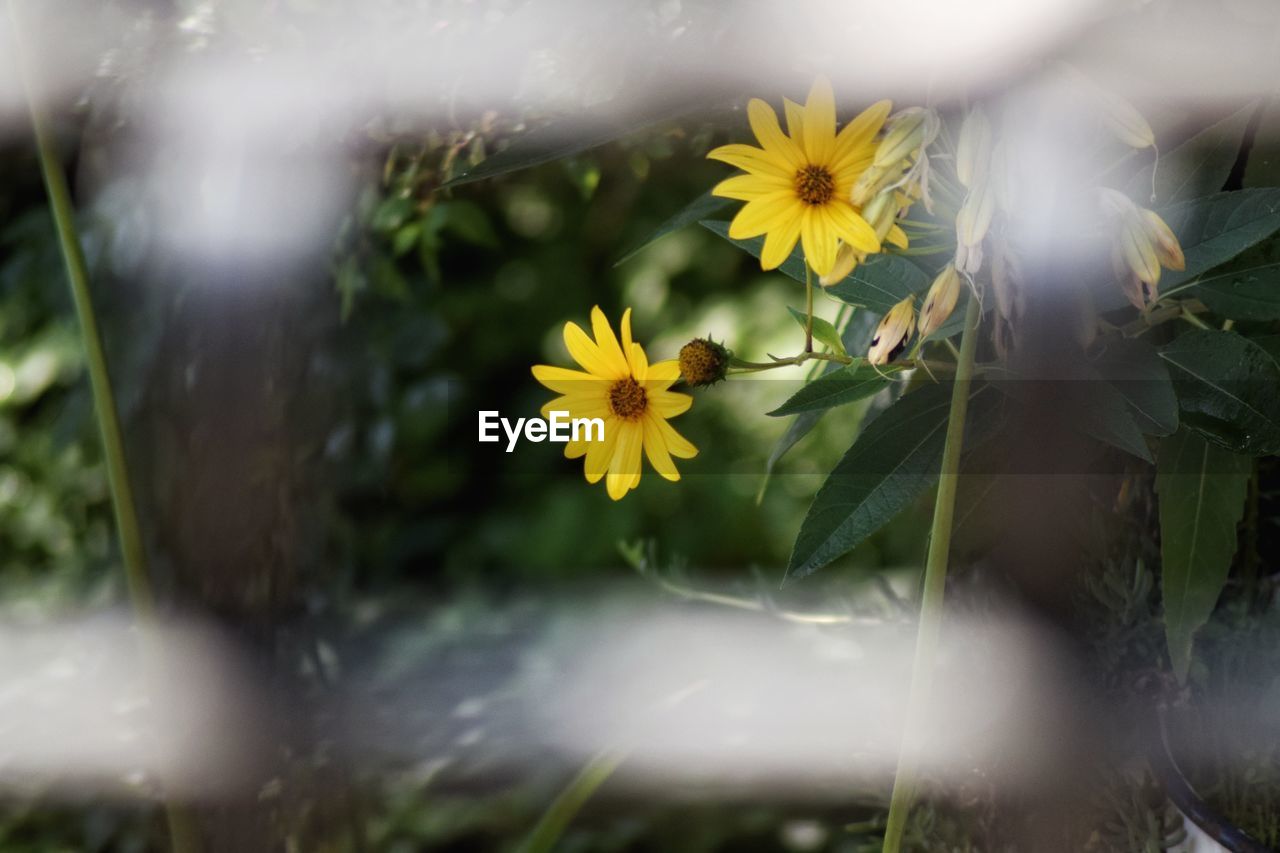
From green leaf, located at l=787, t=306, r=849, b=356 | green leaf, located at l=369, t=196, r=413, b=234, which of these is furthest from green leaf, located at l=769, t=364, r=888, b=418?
green leaf, located at l=369, t=196, r=413, b=234

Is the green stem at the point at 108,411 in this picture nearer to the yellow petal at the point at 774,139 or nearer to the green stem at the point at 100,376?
the green stem at the point at 100,376

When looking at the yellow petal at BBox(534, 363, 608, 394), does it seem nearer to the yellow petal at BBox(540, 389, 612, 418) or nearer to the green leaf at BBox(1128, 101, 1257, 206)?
the yellow petal at BBox(540, 389, 612, 418)

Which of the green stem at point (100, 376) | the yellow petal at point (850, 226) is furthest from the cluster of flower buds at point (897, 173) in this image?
the green stem at point (100, 376)

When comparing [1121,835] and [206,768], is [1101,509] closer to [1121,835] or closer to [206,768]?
[1121,835]

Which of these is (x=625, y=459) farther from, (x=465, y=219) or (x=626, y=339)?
(x=465, y=219)

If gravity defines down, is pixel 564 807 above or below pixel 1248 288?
below

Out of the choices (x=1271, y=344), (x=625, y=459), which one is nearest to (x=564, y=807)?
(x=625, y=459)
